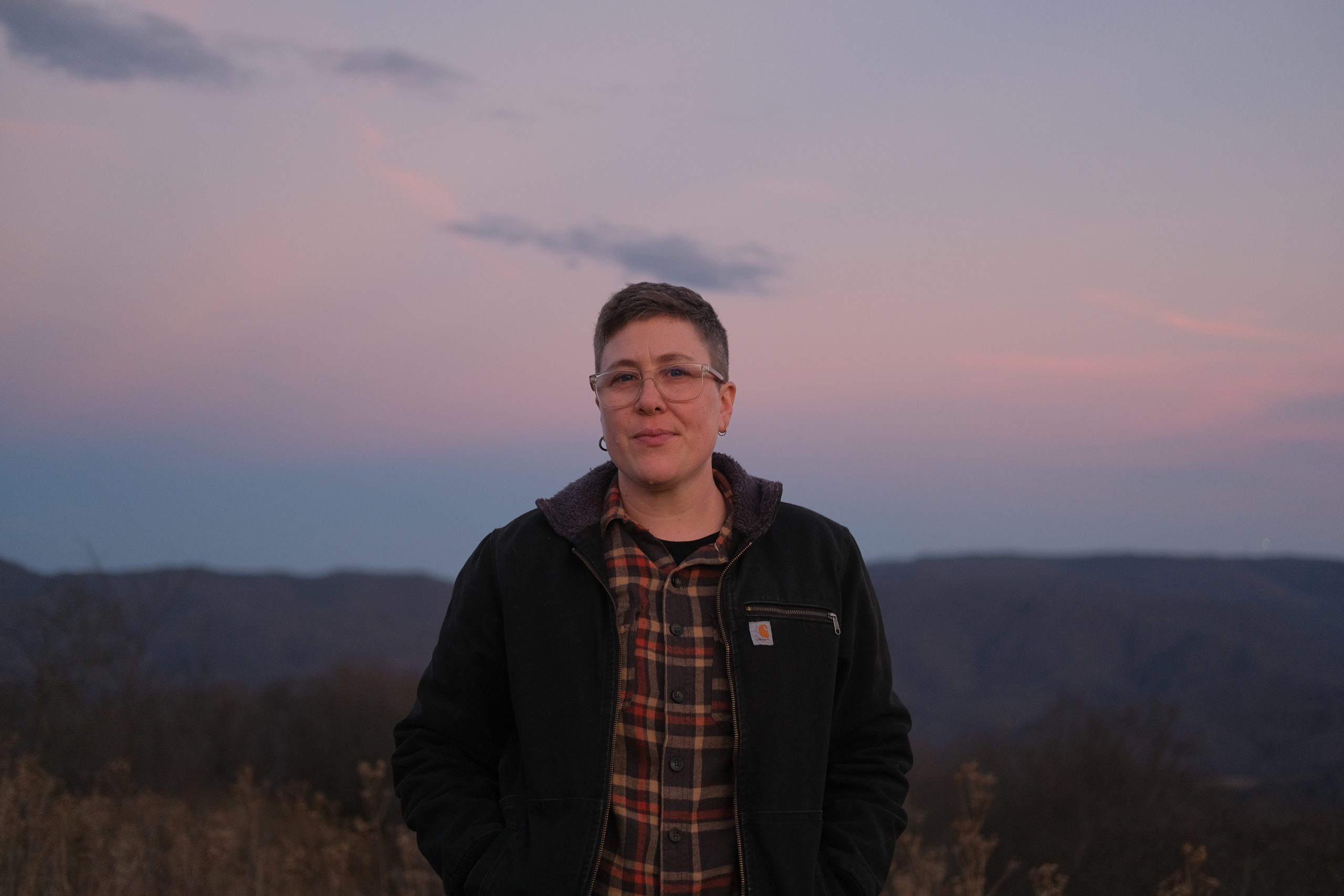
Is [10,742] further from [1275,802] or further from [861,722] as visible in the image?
[1275,802]

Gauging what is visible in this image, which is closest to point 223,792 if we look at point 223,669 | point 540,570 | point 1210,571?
point 540,570

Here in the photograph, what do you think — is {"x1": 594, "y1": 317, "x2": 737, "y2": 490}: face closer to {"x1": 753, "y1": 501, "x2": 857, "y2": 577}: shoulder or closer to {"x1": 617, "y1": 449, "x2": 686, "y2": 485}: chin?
{"x1": 617, "y1": 449, "x2": 686, "y2": 485}: chin

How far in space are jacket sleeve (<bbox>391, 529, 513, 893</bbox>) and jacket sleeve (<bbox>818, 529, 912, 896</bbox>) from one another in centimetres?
79

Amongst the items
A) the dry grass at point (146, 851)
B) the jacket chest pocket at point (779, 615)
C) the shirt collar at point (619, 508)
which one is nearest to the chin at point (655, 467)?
the shirt collar at point (619, 508)

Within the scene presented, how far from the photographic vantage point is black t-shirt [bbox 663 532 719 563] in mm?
2633

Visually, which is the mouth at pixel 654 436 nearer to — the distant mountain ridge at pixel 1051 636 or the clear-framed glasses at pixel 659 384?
the clear-framed glasses at pixel 659 384

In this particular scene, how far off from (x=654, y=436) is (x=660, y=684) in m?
0.55

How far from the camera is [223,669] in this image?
27.8 m

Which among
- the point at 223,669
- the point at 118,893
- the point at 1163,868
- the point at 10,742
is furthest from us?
the point at 223,669

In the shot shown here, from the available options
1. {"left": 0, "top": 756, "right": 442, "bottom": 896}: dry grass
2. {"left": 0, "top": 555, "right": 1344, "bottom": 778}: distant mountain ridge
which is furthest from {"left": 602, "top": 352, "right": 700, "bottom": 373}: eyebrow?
{"left": 0, "top": 555, "right": 1344, "bottom": 778}: distant mountain ridge

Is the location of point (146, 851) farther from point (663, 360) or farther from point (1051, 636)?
point (1051, 636)

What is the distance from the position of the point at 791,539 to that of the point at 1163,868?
7.62 metres

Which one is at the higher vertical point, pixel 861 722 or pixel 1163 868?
pixel 861 722

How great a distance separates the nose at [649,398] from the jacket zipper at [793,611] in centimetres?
49
